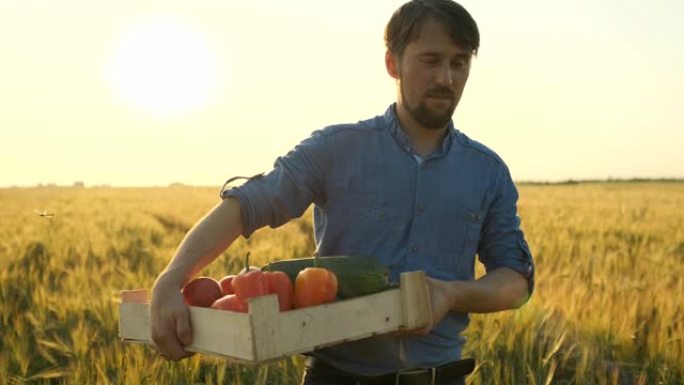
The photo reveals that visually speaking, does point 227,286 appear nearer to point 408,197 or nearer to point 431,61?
point 408,197

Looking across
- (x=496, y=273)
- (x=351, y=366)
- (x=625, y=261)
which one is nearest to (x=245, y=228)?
(x=351, y=366)

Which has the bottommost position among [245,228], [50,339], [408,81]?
[50,339]

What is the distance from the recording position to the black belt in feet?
8.36

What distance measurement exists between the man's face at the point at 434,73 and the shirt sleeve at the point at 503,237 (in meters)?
0.36

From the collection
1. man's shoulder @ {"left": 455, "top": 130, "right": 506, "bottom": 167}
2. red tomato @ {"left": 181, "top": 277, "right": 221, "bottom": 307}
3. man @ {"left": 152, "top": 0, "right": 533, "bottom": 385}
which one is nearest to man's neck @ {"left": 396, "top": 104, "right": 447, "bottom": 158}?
man @ {"left": 152, "top": 0, "right": 533, "bottom": 385}

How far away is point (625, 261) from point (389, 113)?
578 centimetres

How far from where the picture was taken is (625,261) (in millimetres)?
7930

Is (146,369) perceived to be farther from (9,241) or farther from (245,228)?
(9,241)

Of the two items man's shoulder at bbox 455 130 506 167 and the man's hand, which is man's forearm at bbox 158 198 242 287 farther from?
man's shoulder at bbox 455 130 506 167

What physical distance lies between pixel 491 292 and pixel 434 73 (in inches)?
26.6

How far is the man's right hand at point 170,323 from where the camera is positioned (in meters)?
2.23

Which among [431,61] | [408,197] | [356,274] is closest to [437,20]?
[431,61]

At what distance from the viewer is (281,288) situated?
225 centimetres

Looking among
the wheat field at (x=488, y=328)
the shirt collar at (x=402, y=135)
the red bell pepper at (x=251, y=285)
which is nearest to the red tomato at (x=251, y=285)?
the red bell pepper at (x=251, y=285)
